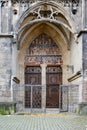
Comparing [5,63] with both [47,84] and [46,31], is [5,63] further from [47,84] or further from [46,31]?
[46,31]

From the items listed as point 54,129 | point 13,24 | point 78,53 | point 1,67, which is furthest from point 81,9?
point 54,129

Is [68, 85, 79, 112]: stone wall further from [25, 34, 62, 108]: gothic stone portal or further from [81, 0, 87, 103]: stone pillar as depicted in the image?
[25, 34, 62, 108]: gothic stone portal

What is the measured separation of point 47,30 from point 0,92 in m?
5.94

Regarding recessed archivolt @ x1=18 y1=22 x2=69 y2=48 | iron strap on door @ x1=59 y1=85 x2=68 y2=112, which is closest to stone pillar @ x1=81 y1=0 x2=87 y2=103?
iron strap on door @ x1=59 y1=85 x2=68 y2=112

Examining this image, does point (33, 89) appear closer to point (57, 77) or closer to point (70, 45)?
point (57, 77)

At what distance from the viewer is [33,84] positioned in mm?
22078

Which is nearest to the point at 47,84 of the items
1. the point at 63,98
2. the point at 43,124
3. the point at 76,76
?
the point at 63,98

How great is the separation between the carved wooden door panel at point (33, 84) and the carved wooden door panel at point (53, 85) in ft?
2.00

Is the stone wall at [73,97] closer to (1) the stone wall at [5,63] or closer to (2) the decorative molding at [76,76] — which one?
(2) the decorative molding at [76,76]

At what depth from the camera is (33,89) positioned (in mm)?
21312

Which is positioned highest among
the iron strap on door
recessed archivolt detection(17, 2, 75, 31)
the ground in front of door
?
recessed archivolt detection(17, 2, 75, 31)

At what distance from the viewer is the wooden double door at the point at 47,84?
21.6 m

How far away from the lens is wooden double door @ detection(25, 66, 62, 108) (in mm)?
21562

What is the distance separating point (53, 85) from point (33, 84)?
1.21 metres
